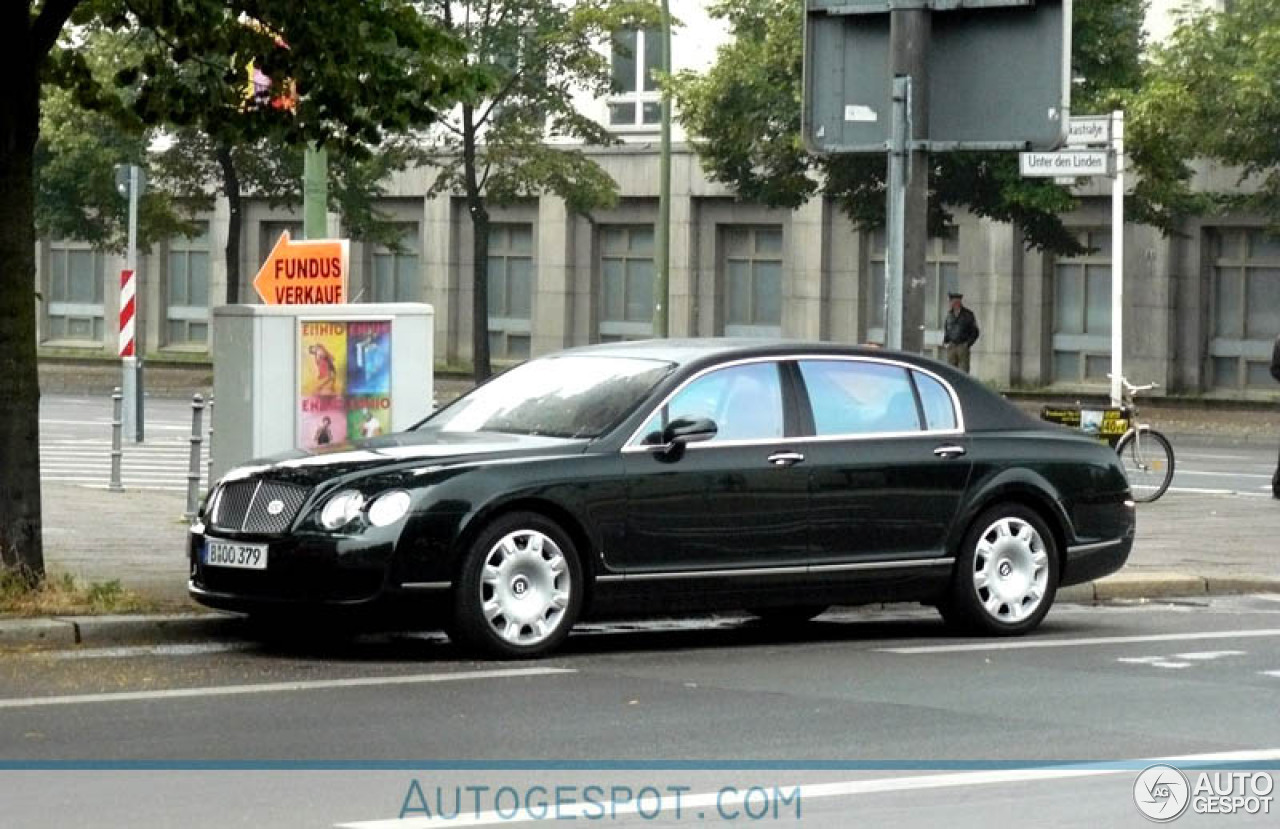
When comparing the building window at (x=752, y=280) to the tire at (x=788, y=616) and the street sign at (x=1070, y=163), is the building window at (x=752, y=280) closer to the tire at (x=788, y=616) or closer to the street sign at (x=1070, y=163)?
the street sign at (x=1070, y=163)

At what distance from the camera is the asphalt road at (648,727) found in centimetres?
809

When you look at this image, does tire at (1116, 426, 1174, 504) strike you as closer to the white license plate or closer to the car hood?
the car hood

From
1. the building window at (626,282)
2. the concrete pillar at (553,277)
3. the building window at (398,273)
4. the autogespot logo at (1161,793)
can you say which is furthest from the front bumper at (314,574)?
the building window at (398,273)

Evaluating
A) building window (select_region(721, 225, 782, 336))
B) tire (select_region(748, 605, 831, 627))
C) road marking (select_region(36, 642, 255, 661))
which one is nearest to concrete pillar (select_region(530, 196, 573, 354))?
building window (select_region(721, 225, 782, 336))

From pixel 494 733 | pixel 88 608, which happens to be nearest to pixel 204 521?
pixel 88 608

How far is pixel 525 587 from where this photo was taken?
12.1 meters

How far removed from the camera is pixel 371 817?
7797 mm

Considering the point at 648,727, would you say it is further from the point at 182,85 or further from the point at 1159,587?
the point at 1159,587

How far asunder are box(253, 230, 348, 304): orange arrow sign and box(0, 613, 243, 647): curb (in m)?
5.04

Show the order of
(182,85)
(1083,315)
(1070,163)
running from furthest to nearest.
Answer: (1083,315), (1070,163), (182,85)

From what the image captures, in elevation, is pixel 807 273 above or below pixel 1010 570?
above

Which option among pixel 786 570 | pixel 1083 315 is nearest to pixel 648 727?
pixel 786 570

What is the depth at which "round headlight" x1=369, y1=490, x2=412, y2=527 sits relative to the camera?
11.8 meters

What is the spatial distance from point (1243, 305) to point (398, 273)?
2018cm
